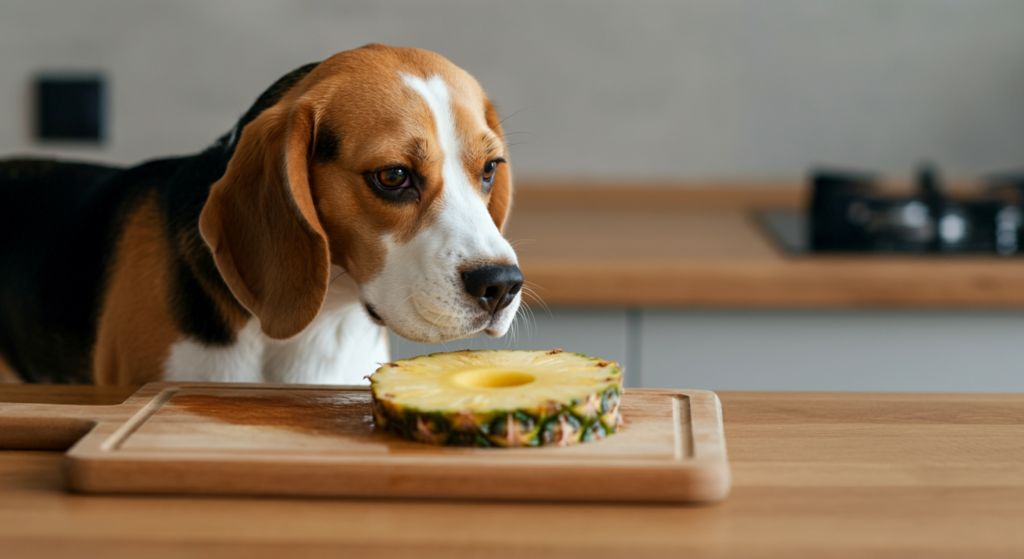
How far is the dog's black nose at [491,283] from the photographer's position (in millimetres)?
973

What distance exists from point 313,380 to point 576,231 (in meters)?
1.09

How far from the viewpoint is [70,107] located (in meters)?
2.42

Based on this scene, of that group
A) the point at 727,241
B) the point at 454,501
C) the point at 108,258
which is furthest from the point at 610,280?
the point at 454,501

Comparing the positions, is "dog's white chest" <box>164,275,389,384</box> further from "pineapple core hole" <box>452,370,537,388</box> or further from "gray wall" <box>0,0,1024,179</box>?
"gray wall" <box>0,0,1024,179</box>

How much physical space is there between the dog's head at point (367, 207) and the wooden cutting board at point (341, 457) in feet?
0.66

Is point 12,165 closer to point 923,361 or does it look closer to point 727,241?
point 727,241

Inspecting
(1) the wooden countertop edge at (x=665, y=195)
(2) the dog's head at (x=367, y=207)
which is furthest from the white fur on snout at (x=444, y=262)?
(1) the wooden countertop edge at (x=665, y=195)

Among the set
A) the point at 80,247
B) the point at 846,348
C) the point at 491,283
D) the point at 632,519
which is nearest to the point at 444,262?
the point at 491,283

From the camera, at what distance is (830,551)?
0.60m

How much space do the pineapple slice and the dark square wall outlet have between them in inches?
73.7

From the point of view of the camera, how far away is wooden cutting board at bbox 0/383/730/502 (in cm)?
68

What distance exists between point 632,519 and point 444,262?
41 centimetres

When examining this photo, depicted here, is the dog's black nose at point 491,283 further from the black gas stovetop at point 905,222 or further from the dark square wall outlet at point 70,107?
the dark square wall outlet at point 70,107

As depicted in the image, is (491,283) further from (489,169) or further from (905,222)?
(905,222)
